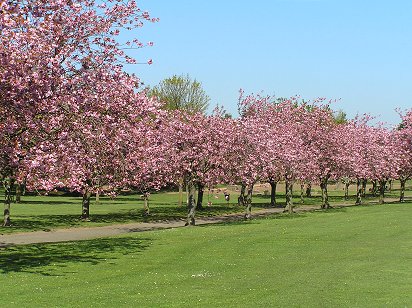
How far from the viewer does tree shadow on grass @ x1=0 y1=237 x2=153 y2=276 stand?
23.8 m

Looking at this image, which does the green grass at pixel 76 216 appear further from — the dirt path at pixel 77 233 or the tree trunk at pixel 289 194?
the tree trunk at pixel 289 194

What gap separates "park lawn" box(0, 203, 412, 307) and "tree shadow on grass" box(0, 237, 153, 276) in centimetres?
5

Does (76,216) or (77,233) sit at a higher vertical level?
(76,216)

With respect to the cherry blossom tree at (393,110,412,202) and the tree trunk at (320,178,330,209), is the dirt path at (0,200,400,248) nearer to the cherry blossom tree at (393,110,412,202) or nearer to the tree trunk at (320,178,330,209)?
the tree trunk at (320,178,330,209)

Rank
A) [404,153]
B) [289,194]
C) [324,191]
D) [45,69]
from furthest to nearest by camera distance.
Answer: [404,153] → [324,191] → [289,194] → [45,69]

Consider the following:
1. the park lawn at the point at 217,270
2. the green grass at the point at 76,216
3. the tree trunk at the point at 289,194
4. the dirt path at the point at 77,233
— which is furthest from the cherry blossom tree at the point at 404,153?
the park lawn at the point at 217,270

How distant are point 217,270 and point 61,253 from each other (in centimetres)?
965

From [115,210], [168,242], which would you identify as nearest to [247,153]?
[168,242]

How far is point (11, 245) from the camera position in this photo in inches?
1256

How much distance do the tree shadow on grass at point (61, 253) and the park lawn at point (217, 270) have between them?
0.05m

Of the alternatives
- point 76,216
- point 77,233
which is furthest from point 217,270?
point 76,216

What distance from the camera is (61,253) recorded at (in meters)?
28.3

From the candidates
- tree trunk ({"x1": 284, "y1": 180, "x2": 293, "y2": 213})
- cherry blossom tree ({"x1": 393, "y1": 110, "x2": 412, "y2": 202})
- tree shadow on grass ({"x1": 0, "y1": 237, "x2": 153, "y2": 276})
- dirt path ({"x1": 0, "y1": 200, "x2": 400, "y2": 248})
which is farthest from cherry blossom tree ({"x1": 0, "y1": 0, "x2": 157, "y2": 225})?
cherry blossom tree ({"x1": 393, "y1": 110, "x2": 412, "y2": 202})

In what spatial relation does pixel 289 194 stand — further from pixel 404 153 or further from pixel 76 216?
pixel 404 153
